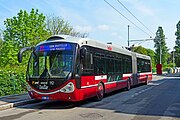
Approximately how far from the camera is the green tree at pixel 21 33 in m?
43.1

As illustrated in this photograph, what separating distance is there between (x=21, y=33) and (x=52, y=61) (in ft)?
111

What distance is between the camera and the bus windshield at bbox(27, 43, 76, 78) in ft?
37.7

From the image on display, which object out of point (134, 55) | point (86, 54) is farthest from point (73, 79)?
point (134, 55)

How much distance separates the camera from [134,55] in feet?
76.6

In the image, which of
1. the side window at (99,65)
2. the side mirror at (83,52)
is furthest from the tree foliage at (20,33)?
the side mirror at (83,52)

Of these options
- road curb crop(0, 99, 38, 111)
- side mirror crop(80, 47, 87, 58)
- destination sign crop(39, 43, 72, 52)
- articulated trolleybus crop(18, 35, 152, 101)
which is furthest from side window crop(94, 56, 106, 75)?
road curb crop(0, 99, 38, 111)

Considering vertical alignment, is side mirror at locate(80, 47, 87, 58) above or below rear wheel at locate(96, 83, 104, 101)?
above

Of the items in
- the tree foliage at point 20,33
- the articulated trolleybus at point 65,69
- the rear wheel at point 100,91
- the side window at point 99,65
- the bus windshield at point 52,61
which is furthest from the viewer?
the tree foliage at point 20,33

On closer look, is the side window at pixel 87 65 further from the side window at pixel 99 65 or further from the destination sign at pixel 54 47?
the destination sign at pixel 54 47

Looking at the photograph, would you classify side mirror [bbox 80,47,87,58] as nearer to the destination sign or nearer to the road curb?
the destination sign

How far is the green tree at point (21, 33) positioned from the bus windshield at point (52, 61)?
31310 mm

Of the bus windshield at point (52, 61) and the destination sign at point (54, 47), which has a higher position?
the destination sign at point (54, 47)

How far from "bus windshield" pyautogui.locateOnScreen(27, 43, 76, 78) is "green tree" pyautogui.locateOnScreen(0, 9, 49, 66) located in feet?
103

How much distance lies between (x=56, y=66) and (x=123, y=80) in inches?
322
